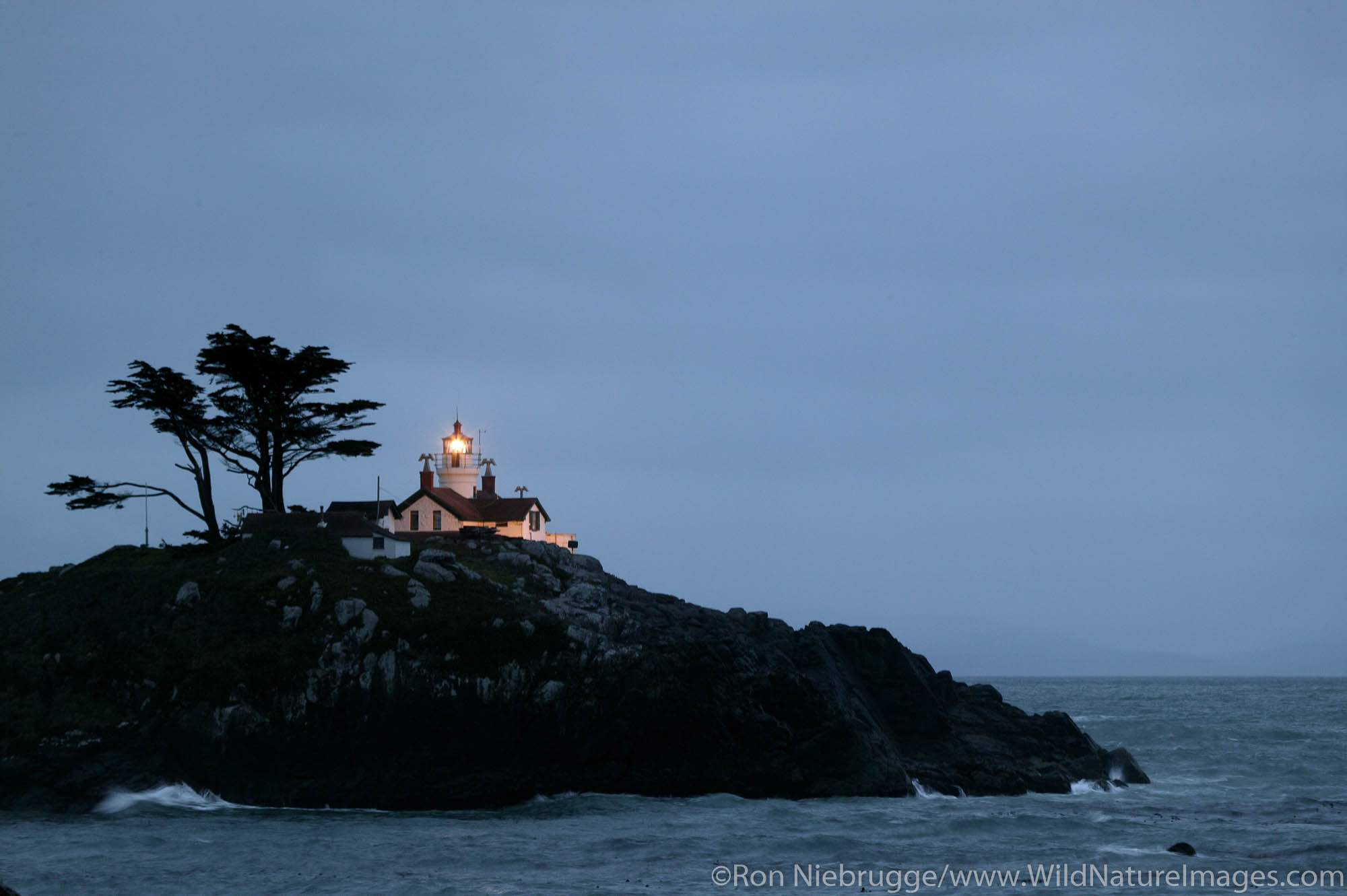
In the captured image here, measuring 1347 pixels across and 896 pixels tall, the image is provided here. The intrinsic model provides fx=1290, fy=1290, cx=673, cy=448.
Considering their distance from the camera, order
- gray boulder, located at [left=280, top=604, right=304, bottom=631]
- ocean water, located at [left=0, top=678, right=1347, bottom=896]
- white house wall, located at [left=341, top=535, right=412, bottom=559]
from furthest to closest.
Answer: white house wall, located at [left=341, top=535, right=412, bottom=559], gray boulder, located at [left=280, top=604, right=304, bottom=631], ocean water, located at [left=0, top=678, right=1347, bottom=896]

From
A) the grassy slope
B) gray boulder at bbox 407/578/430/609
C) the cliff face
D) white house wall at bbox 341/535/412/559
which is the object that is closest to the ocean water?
the cliff face

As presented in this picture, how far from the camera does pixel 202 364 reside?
54625 mm

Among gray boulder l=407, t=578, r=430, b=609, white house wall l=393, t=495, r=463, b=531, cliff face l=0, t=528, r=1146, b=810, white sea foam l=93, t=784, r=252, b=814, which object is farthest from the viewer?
white house wall l=393, t=495, r=463, b=531

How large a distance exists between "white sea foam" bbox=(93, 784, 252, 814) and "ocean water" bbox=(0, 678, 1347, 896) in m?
0.06

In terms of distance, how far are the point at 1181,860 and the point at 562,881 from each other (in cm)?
1489

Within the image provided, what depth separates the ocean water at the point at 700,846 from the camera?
28578 millimetres

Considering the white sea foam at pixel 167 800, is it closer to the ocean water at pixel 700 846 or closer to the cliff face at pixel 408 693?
the ocean water at pixel 700 846

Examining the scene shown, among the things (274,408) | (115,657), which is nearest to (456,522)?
(274,408)

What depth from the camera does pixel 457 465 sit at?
220 feet

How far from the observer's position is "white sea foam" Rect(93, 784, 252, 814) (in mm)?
38562

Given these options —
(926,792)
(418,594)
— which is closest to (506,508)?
(418,594)

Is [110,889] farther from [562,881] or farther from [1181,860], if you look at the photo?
[1181,860]

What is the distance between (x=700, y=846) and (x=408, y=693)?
12.3m

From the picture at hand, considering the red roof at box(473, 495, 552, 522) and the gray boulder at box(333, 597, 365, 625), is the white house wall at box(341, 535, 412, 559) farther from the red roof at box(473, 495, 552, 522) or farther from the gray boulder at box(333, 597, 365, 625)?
the red roof at box(473, 495, 552, 522)
